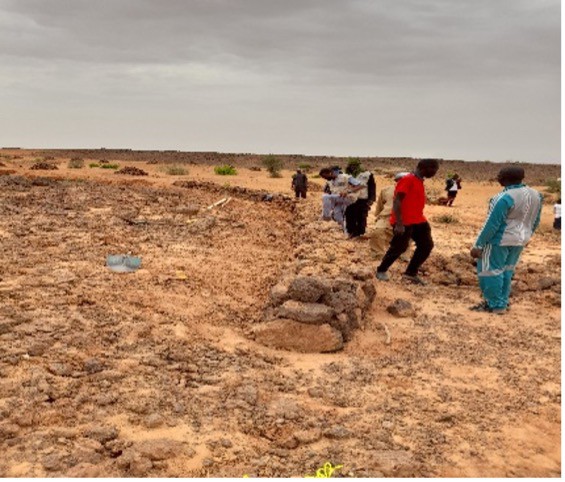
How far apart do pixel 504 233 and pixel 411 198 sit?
1364 millimetres

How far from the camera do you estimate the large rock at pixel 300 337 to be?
5.18 metres

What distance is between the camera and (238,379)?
4.38 meters

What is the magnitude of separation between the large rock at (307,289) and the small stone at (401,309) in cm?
109

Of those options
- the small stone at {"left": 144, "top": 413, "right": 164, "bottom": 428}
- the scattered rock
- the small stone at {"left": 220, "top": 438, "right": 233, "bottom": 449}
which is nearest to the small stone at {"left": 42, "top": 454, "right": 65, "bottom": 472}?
the scattered rock

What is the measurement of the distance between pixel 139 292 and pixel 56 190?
824 cm

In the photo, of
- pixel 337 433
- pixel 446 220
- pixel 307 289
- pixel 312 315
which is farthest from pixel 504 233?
pixel 446 220

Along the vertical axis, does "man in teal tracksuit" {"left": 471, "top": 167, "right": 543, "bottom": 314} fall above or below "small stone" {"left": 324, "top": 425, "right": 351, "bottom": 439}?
above

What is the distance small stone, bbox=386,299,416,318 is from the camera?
6375mm

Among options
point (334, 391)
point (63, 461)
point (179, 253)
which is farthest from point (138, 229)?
→ point (63, 461)

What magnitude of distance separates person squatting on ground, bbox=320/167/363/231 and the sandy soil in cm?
242

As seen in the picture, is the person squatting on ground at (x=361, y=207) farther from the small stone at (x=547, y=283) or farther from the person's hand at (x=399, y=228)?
the small stone at (x=547, y=283)

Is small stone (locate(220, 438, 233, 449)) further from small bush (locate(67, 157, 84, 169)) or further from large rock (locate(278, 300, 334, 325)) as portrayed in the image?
small bush (locate(67, 157, 84, 169))

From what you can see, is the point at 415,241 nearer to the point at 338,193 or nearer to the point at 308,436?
the point at 338,193

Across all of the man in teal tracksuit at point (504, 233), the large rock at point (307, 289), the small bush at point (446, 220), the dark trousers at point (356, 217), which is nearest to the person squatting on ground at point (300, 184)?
the small bush at point (446, 220)
